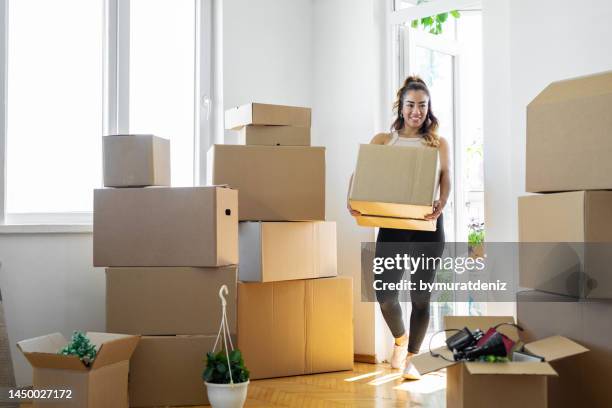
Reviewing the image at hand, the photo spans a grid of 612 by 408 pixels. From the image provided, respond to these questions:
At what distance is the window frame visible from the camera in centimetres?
301

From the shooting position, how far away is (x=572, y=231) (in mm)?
2059

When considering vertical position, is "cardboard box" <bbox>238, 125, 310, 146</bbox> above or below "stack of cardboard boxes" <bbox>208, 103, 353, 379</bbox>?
above

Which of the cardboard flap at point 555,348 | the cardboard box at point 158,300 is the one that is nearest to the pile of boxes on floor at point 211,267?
the cardboard box at point 158,300

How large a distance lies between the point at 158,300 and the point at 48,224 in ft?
2.41

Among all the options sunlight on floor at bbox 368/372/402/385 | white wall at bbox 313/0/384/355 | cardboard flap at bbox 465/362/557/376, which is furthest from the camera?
white wall at bbox 313/0/384/355

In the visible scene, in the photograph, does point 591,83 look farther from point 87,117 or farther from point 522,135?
point 87,117

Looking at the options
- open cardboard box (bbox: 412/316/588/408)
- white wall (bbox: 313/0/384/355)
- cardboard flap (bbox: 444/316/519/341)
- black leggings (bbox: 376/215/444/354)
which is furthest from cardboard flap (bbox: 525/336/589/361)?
white wall (bbox: 313/0/384/355)

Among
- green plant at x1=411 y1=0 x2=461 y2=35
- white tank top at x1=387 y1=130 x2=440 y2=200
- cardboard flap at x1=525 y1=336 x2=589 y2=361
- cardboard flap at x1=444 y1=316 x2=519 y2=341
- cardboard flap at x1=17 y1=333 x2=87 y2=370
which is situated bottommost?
cardboard flap at x1=17 y1=333 x2=87 y2=370

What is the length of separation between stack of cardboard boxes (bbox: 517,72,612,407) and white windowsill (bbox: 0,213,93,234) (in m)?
1.92

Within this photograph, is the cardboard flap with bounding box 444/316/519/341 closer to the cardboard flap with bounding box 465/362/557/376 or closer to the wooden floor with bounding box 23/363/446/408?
the cardboard flap with bounding box 465/362/557/376

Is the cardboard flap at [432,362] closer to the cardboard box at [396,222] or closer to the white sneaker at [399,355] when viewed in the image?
the cardboard box at [396,222]

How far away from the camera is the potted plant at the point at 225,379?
2.57m

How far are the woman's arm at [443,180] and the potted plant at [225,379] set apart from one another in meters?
1.03

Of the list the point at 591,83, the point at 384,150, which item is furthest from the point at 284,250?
the point at 591,83
